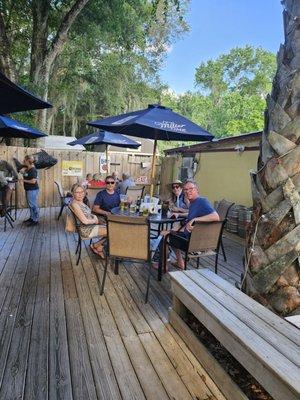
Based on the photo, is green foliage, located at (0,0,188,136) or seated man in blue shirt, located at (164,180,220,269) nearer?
seated man in blue shirt, located at (164,180,220,269)

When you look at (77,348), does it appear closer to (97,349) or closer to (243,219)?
(97,349)

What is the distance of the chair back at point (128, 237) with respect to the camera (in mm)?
3021

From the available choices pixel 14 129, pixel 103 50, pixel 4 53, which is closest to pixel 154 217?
pixel 14 129

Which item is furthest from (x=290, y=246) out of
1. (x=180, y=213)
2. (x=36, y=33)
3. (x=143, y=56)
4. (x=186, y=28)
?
(x=186, y=28)

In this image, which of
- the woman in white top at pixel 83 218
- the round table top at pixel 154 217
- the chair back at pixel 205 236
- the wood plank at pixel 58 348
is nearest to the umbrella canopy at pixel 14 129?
the woman in white top at pixel 83 218

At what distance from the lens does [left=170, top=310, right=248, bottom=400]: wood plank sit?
1803 mm

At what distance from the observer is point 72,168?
9.09 m

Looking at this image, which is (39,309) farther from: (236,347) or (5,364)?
(236,347)

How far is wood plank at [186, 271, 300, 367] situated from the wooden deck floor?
1.72ft

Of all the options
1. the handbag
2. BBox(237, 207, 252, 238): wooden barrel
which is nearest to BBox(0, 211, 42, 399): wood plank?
BBox(237, 207, 252, 238): wooden barrel

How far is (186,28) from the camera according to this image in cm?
1473

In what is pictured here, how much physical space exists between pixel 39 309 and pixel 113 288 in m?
0.87

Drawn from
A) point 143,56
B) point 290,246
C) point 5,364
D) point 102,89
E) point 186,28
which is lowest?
point 5,364

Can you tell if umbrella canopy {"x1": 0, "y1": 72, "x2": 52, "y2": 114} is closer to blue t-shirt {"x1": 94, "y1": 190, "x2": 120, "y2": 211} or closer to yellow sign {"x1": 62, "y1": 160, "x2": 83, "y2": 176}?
blue t-shirt {"x1": 94, "y1": 190, "x2": 120, "y2": 211}
